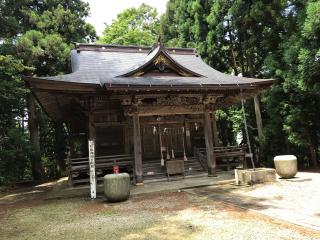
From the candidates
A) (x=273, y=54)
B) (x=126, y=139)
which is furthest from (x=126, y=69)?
(x=273, y=54)

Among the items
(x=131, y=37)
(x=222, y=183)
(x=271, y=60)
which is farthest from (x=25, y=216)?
(x=131, y=37)

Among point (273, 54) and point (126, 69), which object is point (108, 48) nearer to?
point (126, 69)

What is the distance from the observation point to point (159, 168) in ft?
45.4

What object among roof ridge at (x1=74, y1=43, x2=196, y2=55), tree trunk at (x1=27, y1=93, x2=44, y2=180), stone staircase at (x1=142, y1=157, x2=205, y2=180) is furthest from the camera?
tree trunk at (x1=27, y1=93, x2=44, y2=180)

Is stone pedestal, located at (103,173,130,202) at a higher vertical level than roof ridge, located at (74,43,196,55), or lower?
lower

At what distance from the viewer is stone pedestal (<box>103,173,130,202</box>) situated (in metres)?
8.96

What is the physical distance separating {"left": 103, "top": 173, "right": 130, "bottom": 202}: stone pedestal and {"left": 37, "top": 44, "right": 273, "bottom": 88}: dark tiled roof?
381 cm

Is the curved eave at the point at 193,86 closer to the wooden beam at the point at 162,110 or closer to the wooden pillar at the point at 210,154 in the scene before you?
the wooden beam at the point at 162,110

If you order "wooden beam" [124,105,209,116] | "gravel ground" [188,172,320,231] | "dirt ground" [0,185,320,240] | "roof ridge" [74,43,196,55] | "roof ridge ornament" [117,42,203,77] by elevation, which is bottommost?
"dirt ground" [0,185,320,240]

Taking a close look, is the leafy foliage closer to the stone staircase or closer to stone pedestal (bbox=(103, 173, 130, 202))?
the stone staircase

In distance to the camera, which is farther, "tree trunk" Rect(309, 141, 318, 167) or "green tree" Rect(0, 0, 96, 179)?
"green tree" Rect(0, 0, 96, 179)

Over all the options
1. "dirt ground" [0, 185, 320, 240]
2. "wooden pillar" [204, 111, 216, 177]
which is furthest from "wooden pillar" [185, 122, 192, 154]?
"dirt ground" [0, 185, 320, 240]

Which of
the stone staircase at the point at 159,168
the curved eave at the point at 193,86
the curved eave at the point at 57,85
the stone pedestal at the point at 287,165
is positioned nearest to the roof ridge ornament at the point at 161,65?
the curved eave at the point at 193,86

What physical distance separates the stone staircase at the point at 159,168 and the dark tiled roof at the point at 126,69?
3910 mm
